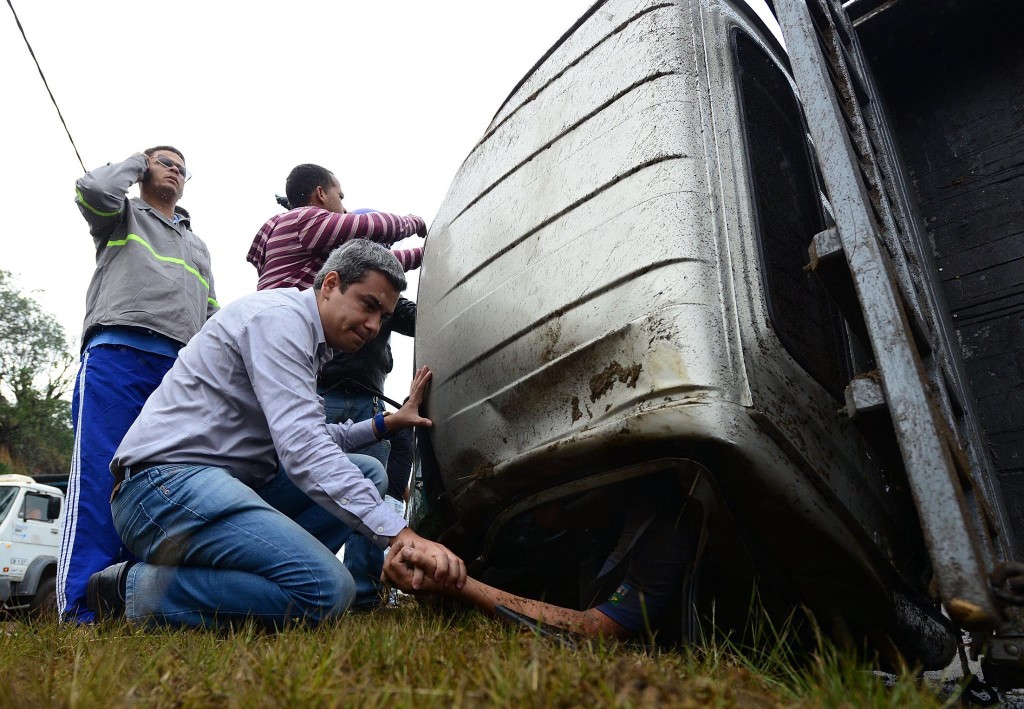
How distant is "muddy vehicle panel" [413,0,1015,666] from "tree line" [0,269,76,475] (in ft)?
93.6

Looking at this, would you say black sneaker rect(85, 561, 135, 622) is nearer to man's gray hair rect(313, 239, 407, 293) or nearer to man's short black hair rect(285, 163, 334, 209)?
man's gray hair rect(313, 239, 407, 293)

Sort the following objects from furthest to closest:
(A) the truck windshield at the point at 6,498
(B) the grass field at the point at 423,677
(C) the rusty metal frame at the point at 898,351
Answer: (A) the truck windshield at the point at 6,498
(C) the rusty metal frame at the point at 898,351
(B) the grass field at the point at 423,677

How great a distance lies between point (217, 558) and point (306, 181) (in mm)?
1671

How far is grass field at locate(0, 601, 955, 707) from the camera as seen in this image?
1037mm

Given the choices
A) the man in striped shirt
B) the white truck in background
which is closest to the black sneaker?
the man in striped shirt

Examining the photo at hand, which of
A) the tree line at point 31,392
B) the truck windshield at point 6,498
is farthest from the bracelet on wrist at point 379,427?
the tree line at point 31,392

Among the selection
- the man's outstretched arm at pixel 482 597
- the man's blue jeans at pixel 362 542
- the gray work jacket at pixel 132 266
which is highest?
the gray work jacket at pixel 132 266

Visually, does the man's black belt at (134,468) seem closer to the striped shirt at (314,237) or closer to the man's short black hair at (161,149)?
the striped shirt at (314,237)

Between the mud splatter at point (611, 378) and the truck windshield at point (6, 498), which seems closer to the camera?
the mud splatter at point (611, 378)

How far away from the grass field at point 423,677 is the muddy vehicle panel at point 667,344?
0.35 metres

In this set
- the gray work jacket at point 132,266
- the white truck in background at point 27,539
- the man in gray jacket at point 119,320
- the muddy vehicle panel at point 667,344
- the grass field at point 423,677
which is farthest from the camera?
the white truck in background at point 27,539

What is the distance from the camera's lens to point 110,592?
87.2 inches

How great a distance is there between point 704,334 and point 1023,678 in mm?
850

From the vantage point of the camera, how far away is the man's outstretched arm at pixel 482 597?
1.77 metres
